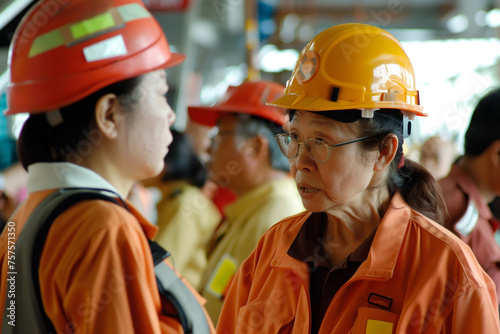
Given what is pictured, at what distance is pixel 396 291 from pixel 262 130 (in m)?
1.57

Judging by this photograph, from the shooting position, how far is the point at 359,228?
1556 mm

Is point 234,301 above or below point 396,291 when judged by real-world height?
below

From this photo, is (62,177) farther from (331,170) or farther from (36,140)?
(331,170)

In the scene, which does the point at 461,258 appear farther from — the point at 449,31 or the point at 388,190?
the point at 449,31

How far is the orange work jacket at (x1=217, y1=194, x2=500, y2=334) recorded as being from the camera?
1275 millimetres

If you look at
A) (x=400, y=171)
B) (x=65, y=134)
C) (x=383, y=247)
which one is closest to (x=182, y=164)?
(x=65, y=134)

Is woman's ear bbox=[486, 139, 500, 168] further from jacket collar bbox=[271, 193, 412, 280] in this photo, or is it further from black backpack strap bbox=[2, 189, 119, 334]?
black backpack strap bbox=[2, 189, 119, 334]

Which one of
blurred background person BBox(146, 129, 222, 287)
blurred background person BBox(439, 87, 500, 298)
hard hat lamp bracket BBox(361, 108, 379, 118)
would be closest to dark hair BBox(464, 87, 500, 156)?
blurred background person BBox(439, 87, 500, 298)

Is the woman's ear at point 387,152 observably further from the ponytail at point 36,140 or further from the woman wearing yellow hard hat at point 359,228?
the ponytail at point 36,140

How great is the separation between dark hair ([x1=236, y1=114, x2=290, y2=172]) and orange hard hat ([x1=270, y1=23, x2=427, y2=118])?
1.24 m

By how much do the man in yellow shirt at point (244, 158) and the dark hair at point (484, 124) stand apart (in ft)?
2.87

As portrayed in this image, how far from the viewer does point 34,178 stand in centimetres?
154

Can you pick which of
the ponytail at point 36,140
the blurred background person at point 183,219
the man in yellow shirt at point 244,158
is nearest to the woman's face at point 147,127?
the ponytail at point 36,140

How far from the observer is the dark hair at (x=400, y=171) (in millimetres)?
1475
